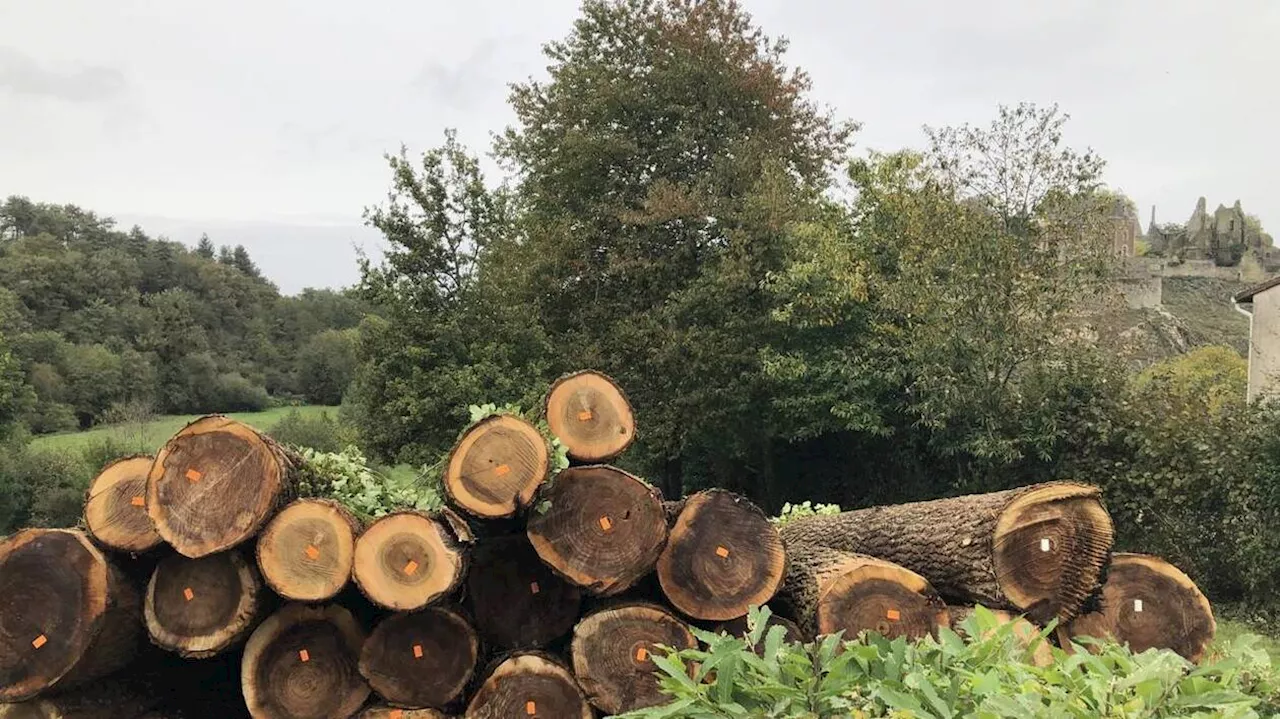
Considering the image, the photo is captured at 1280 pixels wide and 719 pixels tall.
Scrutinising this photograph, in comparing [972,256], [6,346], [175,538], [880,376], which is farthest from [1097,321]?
[6,346]

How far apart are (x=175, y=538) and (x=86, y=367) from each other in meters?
41.3

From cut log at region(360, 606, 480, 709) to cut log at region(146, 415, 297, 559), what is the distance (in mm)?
836

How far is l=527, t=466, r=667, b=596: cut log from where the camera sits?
404 centimetres

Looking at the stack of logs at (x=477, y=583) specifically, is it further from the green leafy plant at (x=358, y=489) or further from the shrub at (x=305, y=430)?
the shrub at (x=305, y=430)

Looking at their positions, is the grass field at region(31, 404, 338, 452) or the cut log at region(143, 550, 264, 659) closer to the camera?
the cut log at region(143, 550, 264, 659)

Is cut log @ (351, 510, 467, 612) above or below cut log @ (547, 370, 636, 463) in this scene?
below

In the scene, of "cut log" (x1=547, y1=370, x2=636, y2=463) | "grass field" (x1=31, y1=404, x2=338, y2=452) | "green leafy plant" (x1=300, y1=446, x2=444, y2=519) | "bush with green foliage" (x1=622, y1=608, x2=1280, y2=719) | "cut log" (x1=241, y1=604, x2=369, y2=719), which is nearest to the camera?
"bush with green foliage" (x1=622, y1=608, x2=1280, y2=719)

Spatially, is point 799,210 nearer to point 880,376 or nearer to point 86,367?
point 880,376

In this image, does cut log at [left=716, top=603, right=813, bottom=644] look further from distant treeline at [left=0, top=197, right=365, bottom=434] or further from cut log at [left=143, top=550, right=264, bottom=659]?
distant treeline at [left=0, top=197, right=365, bottom=434]

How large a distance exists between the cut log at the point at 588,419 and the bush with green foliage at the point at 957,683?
228 centimetres

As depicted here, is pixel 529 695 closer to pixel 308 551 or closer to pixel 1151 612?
pixel 308 551

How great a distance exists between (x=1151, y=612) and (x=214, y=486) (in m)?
4.77

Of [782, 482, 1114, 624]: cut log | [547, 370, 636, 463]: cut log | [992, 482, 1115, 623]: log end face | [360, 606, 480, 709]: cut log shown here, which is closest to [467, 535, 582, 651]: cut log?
[360, 606, 480, 709]: cut log

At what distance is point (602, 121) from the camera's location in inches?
605
